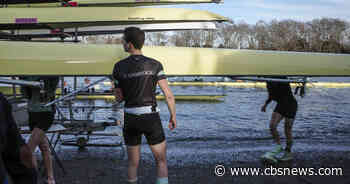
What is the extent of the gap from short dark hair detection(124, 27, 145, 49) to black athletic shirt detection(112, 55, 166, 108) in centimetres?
12

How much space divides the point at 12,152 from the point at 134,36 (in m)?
1.81

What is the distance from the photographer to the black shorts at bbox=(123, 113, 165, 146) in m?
3.08

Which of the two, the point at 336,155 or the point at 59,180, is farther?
the point at 336,155

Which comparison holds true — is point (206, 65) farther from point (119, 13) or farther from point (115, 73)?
point (119, 13)

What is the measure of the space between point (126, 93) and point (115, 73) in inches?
8.4

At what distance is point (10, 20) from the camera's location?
634 centimetres

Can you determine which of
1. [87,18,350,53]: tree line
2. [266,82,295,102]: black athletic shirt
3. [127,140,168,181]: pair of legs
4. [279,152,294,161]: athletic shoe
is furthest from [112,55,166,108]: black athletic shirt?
[87,18,350,53]: tree line

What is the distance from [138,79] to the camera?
10.2 feet

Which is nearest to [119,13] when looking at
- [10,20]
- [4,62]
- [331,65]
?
[10,20]

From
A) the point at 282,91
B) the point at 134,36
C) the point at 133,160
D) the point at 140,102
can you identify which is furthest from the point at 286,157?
the point at 134,36

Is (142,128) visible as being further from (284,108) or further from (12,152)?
(284,108)

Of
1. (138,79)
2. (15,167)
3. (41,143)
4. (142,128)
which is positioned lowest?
(41,143)

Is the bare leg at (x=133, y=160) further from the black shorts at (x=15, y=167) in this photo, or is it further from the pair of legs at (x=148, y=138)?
the black shorts at (x=15, y=167)

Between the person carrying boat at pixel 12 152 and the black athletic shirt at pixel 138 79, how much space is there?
1.59 m
